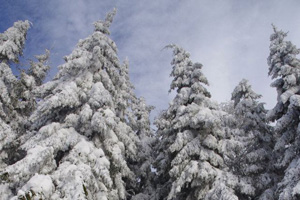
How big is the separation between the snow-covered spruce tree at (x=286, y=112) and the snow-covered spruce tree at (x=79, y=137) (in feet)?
26.0

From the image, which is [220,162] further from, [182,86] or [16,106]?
[16,106]

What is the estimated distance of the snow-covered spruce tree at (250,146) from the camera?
14.9 meters

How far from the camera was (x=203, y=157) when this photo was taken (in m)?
15.5

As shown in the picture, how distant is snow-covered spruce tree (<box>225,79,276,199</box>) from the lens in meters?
14.9

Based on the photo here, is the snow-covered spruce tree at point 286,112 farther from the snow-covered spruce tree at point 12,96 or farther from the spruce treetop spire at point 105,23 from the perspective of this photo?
the snow-covered spruce tree at point 12,96

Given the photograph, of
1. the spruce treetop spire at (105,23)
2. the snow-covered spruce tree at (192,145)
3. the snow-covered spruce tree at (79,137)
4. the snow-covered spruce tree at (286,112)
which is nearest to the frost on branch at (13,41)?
the snow-covered spruce tree at (79,137)

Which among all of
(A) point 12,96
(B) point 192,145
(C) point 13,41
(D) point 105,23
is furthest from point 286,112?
(C) point 13,41

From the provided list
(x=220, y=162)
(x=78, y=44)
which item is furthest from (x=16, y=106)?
(x=220, y=162)

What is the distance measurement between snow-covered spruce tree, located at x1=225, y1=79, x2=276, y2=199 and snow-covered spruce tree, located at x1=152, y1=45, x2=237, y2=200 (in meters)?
1.02

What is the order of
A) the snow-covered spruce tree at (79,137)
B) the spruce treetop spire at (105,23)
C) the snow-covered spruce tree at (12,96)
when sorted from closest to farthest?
the snow-covered spruce tree at (79,137)
the snow-covered spruce tree at (12,96)
the spruce treetop spire at (105,23)

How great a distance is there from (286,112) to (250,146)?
326 centimetres

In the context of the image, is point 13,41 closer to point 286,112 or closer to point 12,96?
point 12,96

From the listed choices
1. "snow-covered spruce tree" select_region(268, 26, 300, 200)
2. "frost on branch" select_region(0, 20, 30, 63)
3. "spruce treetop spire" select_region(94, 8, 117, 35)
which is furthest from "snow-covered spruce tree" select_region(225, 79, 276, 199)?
"frost on branch" select_region(0, 20, 30, 63)

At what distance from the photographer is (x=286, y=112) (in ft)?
47.2
